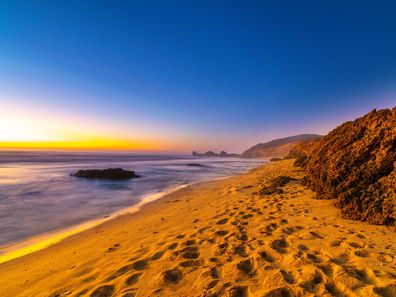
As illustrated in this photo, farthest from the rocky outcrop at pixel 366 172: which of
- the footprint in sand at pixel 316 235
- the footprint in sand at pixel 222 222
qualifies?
the footprint in sand at pixel 222 222

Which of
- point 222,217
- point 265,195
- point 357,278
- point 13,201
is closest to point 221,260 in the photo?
point 357,278

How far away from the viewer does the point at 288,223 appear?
5.61 metres

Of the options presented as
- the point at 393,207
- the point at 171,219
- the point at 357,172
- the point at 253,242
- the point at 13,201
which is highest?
the point at 357,172

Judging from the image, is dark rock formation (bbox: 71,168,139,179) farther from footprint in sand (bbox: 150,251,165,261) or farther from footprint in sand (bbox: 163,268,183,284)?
footprint in sand (bbox: 163,268,183,284)

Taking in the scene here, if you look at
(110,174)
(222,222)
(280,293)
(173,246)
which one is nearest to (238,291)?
(280,293)

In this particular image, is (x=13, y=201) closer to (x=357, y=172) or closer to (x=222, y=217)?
Answer: (x=222, y=217)

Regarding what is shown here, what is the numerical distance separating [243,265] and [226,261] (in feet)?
1.03

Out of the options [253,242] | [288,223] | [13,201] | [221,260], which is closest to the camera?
[221,260]

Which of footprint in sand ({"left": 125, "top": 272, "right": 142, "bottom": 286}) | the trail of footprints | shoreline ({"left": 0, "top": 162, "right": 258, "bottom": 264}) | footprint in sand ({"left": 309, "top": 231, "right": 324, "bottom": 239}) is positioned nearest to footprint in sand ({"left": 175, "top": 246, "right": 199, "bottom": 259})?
the trail of footprints

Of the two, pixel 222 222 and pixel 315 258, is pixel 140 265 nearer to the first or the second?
pixel 222 222

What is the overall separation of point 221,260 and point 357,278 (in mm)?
1910

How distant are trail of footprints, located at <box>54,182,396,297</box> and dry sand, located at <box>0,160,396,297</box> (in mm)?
13

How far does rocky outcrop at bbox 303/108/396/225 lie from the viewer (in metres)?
5.12

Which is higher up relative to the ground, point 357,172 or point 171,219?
point 357,172
